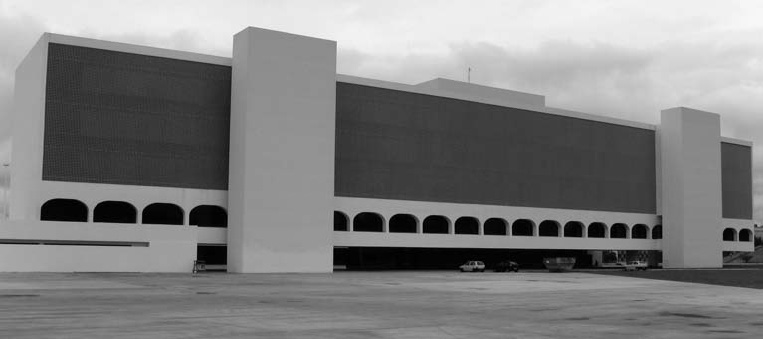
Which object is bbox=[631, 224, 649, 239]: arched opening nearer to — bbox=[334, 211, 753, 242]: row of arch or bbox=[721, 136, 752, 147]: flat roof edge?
bbox=[334, 211, 753, 242]: row of arch

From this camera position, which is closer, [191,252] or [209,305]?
[209,305]

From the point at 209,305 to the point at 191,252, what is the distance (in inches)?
1464

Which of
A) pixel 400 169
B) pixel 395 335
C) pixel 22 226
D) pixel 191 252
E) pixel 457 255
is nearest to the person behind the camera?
pixel 395 335

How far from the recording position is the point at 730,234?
346 feet

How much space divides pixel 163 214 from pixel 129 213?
8.75 ft

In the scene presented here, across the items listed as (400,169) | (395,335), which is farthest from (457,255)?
(395,335)

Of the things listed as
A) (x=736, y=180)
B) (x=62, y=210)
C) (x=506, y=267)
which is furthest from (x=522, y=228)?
(x=62, y=210)

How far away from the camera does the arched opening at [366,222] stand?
78938 mm

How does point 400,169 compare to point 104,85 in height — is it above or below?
below

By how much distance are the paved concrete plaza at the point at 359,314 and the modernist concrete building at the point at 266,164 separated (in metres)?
26.1

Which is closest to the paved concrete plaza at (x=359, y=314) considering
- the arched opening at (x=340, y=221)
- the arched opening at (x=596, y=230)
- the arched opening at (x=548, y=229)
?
the arched opening at (x=340, y=221)

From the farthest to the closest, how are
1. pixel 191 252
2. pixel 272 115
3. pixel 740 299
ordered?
pixel 272 115, pixel 191 252, pixel 740 299

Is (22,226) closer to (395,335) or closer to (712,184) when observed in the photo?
(395,335)

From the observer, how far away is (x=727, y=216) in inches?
4077
